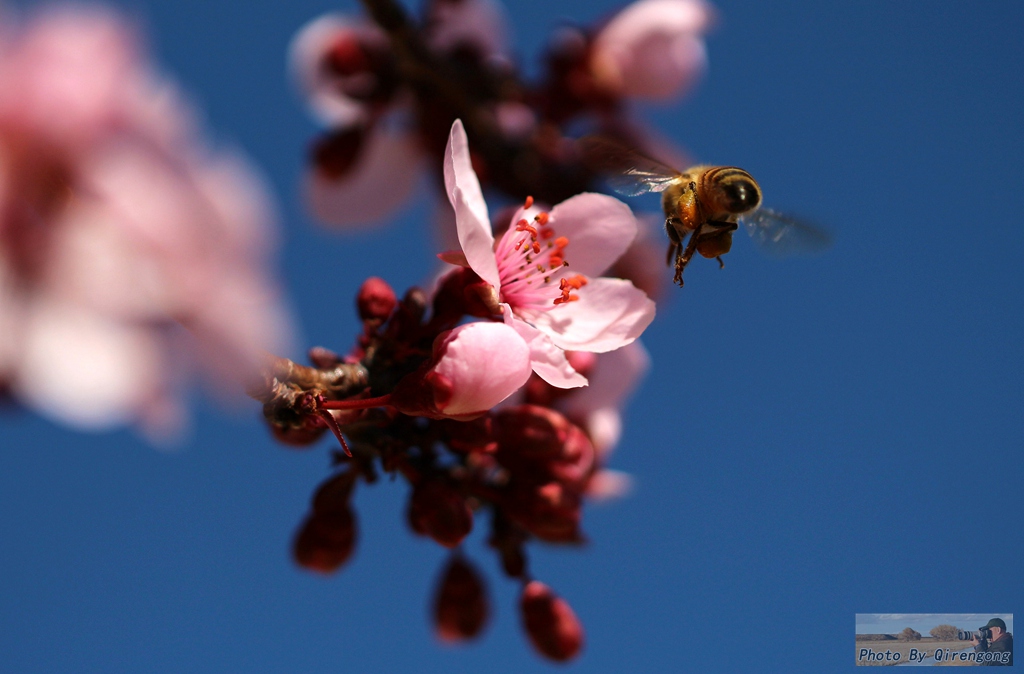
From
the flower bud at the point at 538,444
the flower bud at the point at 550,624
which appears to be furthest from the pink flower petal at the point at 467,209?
the flower bud at the point at 550,624

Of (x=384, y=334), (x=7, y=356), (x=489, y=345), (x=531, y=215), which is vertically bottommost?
(x=7, y=356)

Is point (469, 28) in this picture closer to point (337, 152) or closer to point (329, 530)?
point (337, 152)

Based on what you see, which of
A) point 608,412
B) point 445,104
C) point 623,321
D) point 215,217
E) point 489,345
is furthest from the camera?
point 445,104

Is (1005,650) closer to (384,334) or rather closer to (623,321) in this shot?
(623,321)

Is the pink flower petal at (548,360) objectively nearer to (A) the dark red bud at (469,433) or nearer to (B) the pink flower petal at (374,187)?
(A) the dark red bud at (469,433)

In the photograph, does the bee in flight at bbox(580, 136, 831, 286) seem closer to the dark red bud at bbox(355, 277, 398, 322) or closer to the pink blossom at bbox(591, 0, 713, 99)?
the dark red bud at bbox(355, 277, 398, 322)

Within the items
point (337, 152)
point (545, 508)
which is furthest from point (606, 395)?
point (337, 152)

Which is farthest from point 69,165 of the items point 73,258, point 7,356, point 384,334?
point 384,334
